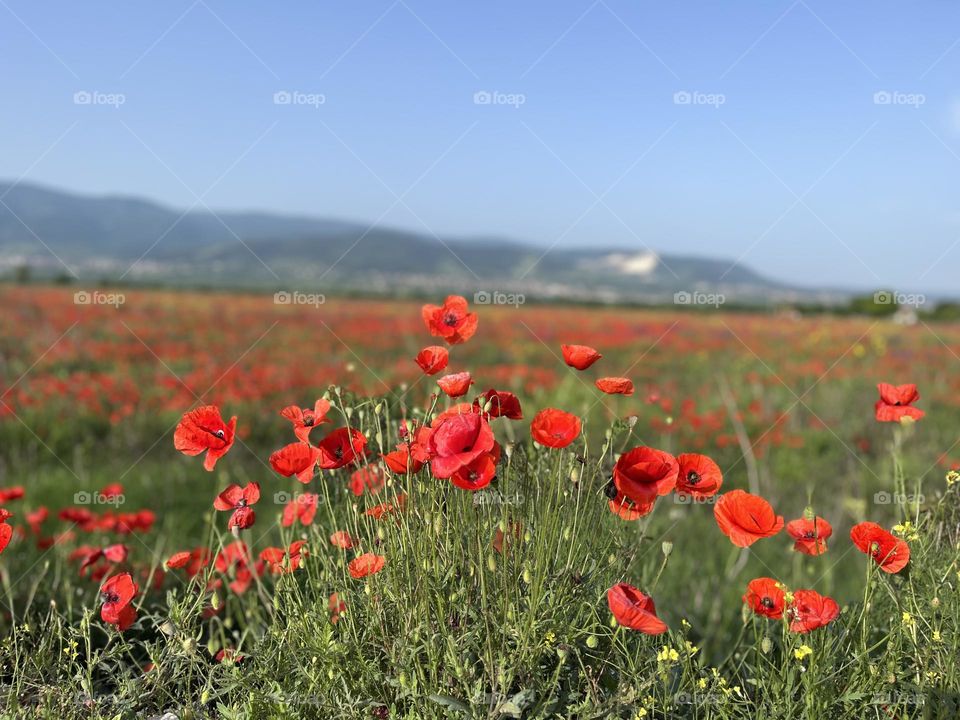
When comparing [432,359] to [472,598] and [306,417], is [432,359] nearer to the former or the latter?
[306,417]

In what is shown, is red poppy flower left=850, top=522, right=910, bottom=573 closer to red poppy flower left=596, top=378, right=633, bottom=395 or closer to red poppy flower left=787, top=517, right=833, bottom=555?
red poppy flower left=787, top=517, right=833, bottom=555

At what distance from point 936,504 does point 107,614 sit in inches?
91.6

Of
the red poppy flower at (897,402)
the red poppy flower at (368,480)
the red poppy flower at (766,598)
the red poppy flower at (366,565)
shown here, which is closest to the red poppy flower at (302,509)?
the red poppy flower at (368,480)

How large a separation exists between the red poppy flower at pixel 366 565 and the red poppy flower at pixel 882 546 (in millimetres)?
1199

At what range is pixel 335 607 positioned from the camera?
229cm

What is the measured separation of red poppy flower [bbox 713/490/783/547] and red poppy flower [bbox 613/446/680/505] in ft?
0.46

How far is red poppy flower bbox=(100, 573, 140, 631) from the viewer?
212cm

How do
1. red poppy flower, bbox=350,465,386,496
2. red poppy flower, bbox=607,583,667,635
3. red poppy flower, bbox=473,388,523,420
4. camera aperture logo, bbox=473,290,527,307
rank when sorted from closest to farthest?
red poppy flower, bbox=607,583,667,635, red poppy flower, bbox=473,388,523,420, red poppy flower, bbox=350,465,386,496, camera aperture logo, bbox=473,290,527,307

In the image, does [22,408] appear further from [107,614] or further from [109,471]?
[107,614]

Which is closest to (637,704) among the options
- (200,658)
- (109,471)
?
(200,658)

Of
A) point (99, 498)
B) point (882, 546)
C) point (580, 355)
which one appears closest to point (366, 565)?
point (580, 355)

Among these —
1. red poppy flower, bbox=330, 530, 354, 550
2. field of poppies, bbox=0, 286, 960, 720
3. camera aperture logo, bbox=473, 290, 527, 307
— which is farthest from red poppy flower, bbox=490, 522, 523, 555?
camera aperture logo, bbox=473, 290, 527, 307

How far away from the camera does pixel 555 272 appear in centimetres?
17550

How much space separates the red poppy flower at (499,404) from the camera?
2036 millimetres
